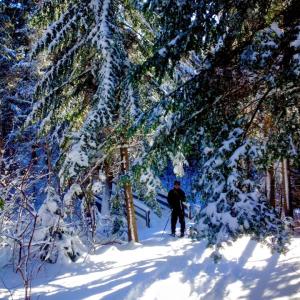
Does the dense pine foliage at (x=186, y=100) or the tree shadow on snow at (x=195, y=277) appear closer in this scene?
the dense pine foliage at (x=186, y=100)

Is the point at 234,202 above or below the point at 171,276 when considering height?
above

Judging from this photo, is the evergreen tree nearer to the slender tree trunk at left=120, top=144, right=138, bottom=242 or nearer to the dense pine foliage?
the dense pine foliage

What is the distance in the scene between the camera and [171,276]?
7645mm

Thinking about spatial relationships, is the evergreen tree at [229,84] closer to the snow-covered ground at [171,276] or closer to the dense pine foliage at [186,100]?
the dense pine foliage at [186,100]

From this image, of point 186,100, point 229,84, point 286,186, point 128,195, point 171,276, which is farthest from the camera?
point 286,186

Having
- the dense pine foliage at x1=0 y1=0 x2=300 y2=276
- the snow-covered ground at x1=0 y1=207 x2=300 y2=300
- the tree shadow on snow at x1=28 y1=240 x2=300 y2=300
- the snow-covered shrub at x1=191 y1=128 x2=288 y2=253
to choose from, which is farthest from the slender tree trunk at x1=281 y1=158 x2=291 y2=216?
the snow-covered shrub at x1=191 y1=128 x2=288 y2=253

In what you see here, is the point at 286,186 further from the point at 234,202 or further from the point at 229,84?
the point at 234,202

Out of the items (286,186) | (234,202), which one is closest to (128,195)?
(286,186)

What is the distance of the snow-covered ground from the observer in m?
7.06

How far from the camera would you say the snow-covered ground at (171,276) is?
7.06 metres

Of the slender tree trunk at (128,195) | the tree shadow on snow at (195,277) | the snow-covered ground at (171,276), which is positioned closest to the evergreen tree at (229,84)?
the snow-covered ground at (171,276)

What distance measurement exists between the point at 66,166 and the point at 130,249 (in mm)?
3230

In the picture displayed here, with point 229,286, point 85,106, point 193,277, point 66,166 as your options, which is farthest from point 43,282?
point 85,106

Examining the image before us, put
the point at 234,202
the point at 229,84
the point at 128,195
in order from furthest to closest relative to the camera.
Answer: the point at 128,195, the point at 229,84, the point at 234,202
